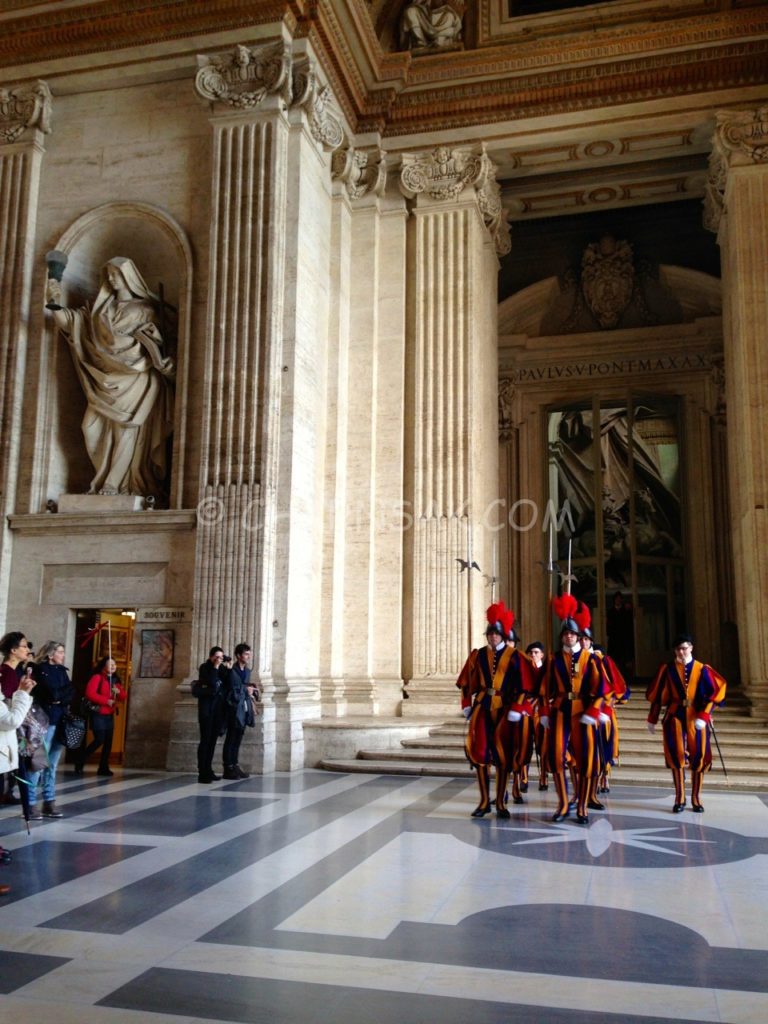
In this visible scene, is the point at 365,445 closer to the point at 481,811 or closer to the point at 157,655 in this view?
the point at 157,655

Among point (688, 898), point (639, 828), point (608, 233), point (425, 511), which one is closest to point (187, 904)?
point (688, 898)

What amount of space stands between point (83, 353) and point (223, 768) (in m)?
5.91

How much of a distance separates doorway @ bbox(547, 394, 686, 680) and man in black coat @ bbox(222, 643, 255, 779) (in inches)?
311

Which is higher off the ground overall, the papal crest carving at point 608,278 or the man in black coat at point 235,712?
the papal crest carving at point 608,278

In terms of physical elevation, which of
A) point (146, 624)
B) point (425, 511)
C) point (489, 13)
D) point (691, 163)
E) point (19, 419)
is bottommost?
point (146, 624)

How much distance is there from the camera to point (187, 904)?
5.14 metres

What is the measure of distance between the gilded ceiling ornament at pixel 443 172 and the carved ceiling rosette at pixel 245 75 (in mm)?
2660

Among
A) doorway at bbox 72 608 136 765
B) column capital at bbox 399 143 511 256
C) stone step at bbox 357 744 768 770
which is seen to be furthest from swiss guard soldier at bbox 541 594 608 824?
column capital at bbox 399 143 511 256

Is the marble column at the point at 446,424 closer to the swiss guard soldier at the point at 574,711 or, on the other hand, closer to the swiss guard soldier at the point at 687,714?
the swiss guard soldier at the point at 687,714

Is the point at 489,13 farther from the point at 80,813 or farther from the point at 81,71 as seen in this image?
the point at 80,813

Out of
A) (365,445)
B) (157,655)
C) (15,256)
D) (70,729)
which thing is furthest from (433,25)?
(70,729)

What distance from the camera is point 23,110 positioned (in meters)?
13.5

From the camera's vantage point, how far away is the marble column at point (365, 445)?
13.4 metres

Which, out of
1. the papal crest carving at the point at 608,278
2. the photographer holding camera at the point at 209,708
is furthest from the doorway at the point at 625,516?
the photographer holding camera at the point at 209,708
